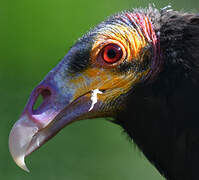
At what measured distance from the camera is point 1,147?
25.9 ft

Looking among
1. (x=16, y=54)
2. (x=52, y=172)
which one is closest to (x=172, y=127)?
(x=52, y=172)

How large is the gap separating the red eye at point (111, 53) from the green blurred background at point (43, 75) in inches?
141

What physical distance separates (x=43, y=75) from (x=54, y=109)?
407cm

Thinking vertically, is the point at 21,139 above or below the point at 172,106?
above

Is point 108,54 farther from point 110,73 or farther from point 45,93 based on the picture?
point 45,93

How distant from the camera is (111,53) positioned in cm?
414

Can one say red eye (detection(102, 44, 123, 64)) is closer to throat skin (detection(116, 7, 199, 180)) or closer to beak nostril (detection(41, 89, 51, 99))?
throat skin (detection(116, 7, 199, 180))

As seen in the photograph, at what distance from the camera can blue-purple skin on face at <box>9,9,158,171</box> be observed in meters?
4.03

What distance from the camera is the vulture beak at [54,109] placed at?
4016mm

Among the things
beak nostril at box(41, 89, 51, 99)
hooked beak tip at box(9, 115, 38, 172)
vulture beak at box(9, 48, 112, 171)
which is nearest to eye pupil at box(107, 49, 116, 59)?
vulture beak at box(9, 48, 112, 171)

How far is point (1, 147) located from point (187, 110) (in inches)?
169

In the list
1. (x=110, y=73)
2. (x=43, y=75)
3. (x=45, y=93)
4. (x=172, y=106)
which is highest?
(x=45, y=93)

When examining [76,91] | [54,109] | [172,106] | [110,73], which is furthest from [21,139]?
[172,106]

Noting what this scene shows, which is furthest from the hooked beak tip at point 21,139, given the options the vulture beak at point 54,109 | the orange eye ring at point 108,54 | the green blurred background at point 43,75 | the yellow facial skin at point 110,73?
the green blurred background at point 43,75
